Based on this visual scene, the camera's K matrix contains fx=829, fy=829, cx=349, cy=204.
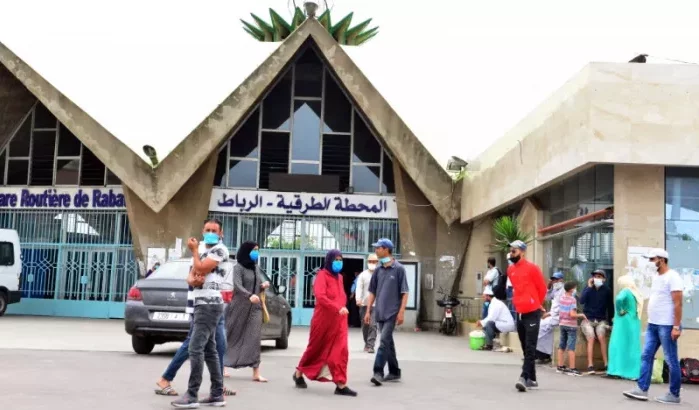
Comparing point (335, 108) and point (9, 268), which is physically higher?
point (335, 108)

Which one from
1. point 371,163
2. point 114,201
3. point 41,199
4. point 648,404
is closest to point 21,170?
point 41,199

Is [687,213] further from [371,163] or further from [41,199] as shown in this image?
[41,199]

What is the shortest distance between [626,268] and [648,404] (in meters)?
4.06

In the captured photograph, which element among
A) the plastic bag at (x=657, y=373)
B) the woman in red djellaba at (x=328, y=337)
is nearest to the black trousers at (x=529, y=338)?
the woman in red djellaba at (x=328, y=337)

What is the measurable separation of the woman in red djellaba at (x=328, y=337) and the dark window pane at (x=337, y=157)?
51.1 feet

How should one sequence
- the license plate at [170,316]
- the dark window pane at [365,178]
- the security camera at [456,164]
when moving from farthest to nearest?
the dark window pane at [365,178] < the security camera at [456,164] < the license plate at [170,316]

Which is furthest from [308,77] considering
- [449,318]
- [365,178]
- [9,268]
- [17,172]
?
[9,268]

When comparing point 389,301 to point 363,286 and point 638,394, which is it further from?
point 363,286

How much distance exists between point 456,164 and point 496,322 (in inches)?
293

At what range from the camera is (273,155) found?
25000 millimetres

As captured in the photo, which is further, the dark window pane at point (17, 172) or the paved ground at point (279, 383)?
the dark window pane at point (17, 172)

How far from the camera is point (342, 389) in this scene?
8.81 metres

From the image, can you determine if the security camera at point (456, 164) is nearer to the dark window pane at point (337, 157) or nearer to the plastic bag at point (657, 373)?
the dark window pane at point (337, 157)

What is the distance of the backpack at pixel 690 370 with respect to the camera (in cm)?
1150
